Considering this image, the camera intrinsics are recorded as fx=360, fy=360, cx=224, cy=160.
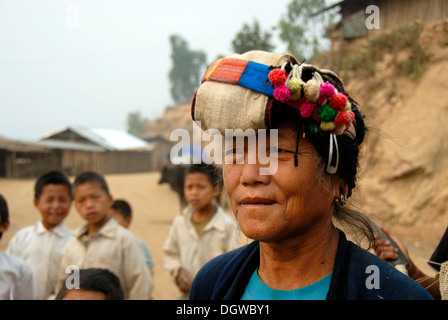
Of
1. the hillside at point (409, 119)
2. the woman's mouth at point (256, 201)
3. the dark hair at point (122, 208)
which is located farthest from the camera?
the hillside at point (409, 119)

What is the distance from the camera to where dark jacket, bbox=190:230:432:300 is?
3.66 ft

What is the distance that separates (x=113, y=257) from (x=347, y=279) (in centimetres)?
263

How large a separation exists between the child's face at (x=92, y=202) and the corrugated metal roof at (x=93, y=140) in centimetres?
2309

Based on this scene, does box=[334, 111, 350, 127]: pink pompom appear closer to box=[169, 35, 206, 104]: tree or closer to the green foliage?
the green foliage

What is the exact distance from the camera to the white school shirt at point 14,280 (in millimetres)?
2861

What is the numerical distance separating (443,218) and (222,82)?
1014 centimetres

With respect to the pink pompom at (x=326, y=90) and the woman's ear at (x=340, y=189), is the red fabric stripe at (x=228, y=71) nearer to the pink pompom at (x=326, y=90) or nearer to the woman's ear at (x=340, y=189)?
the pink pompom at (x=326, y=90)

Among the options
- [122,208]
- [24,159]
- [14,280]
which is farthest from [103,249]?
[24,159]

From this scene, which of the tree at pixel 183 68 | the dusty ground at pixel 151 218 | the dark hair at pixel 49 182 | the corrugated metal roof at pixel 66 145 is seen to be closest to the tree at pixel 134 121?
the tree at pixel 183 68

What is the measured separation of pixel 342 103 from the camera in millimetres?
1173

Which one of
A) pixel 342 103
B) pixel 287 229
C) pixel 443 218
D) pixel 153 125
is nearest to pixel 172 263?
pixel 287 229

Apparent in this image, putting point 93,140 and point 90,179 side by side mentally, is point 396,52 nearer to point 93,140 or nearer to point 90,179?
point 90,179

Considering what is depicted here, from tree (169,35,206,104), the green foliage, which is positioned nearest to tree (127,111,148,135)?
tree (169,35,206,104)

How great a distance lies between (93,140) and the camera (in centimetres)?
2792
